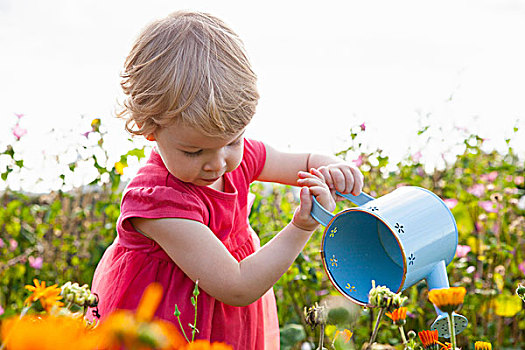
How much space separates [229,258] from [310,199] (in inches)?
7.7

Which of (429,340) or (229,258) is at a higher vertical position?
(429,340)

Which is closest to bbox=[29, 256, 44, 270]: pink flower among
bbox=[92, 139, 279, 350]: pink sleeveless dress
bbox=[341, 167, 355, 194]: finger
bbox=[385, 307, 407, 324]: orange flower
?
bbox=[92, 139, 279, 350]: pink sleeveless dress

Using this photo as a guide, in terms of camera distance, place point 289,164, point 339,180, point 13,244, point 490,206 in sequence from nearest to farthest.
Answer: point 339,180 < point 289,164 < point 490,206 < point 13,244

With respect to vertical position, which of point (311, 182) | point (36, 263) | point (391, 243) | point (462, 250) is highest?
point (311, 182)

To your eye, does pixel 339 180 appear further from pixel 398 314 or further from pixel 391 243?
pixel 398 314

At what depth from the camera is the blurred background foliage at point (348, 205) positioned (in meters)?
1.78

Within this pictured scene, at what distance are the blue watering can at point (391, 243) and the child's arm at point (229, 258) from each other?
0.08 metres

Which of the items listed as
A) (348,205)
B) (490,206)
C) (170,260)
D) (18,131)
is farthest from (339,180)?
(18,131)

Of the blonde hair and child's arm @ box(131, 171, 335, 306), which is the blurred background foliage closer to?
child's arm @ box(131, 171, 335, 306)

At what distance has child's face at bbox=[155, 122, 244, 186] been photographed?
97cm

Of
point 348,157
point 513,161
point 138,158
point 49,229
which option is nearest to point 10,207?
point 49,229

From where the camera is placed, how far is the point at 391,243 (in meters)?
1.05

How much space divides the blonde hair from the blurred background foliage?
80cm

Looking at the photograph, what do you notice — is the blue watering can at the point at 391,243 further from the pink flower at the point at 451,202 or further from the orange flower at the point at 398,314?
the pink flower at the point at 451,202
